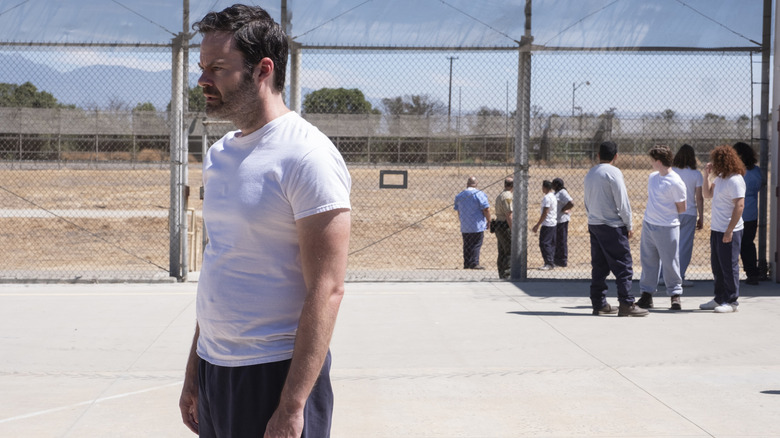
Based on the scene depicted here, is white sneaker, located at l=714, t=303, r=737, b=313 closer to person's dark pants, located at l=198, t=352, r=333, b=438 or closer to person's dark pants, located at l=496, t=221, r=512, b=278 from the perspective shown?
person's dark pants, located at l=496, t=221, r=512, b=278

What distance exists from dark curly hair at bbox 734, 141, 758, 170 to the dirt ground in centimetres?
214

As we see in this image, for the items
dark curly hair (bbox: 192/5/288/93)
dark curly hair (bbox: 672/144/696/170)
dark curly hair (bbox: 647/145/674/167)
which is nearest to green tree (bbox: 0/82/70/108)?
dark curly hair (bbox: 647/145/674/167)

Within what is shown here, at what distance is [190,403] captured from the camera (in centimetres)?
295

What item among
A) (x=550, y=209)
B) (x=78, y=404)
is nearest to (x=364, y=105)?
(x=550, y=209)

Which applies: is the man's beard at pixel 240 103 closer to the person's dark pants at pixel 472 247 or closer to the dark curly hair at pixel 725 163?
the dark curly hair at pixel 725 163

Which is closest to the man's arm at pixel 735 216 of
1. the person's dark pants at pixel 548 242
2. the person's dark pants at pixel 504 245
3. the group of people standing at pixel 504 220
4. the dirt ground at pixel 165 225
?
the dirt ground at pixel 165 225

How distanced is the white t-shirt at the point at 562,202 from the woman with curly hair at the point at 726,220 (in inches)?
217

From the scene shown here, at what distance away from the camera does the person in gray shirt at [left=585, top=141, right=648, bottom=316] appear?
8258mm

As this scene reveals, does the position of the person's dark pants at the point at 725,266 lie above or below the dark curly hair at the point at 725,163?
below

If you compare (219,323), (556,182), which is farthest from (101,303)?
(556,182)

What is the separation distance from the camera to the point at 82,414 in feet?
17.0

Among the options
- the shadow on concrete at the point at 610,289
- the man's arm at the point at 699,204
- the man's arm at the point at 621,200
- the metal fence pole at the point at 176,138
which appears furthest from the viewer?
the man's arm at the point at 699,204

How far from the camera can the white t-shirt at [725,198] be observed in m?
8.38

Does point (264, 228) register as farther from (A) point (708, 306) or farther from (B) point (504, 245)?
(B) point (504, 245)
